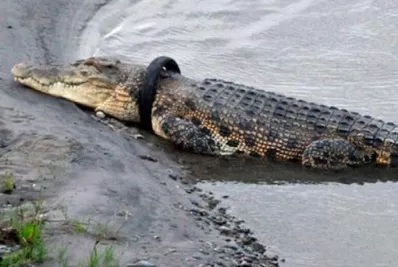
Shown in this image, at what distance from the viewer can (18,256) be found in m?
5.24

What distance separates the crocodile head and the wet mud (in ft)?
0.67

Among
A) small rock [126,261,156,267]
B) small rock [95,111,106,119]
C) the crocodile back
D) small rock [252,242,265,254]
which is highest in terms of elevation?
the crocodile back

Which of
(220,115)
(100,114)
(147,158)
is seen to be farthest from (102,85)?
(147,158)

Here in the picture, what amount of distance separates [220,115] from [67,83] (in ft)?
4.67

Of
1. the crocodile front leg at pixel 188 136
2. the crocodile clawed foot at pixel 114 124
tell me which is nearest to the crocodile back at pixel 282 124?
the crocodile front leg at pixel 188 136

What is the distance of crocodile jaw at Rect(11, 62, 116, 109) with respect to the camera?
29.8 ft

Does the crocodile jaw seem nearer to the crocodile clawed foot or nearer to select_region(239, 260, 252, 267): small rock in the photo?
the crocodile clawed foot

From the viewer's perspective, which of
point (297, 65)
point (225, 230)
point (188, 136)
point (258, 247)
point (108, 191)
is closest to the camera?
point (108, 191)

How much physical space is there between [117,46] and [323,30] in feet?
7.89

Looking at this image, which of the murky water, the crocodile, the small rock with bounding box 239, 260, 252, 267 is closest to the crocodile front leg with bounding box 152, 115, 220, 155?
the crocodile

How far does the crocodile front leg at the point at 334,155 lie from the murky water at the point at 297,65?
0.88 ft

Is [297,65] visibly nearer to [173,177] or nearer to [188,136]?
[188,136]

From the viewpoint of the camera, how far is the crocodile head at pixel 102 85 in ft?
30.6

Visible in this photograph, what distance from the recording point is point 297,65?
10805 millimetres
